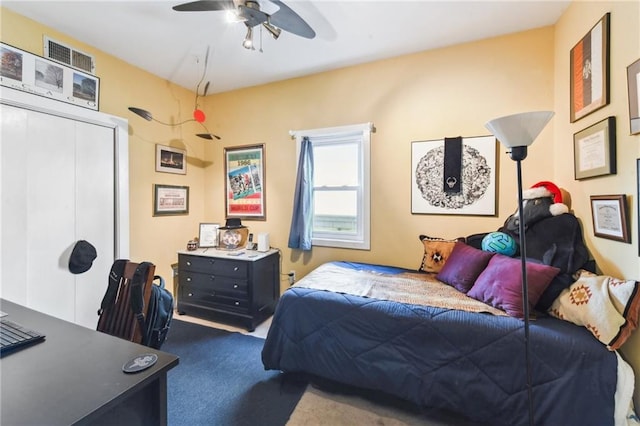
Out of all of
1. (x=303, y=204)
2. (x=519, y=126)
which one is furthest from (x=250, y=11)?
(x=303, y=204)

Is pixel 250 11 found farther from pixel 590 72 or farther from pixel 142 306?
pixel 590 72

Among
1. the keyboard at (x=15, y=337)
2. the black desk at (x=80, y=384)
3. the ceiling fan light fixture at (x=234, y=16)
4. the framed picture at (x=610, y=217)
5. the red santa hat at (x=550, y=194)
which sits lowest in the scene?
the black desk at (x=80, y=384)

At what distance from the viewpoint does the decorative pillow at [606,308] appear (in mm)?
1261

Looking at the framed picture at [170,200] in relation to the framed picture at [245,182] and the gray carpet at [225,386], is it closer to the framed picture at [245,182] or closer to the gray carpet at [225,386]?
the framed picture at [245,182]

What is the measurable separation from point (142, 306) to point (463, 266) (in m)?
2.12

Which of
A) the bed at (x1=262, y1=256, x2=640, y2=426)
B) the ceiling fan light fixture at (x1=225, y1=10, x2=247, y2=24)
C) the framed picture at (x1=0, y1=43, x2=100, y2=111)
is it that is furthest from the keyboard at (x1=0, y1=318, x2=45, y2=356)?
the framed picture at (x1=0, y1=43, x2=100, y2=111)

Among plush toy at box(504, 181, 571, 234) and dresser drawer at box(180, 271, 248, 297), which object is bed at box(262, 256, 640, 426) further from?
dresser drawer at box(180, 271, 248, 297)

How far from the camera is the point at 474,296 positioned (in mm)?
1803

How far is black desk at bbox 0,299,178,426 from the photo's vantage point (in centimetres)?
69

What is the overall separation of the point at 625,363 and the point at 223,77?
3.89m

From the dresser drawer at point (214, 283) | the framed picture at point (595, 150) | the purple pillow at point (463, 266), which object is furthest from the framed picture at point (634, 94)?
the dresser drawer at point (214, 283)

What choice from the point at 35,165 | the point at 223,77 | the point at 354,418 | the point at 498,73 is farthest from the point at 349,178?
the point at 35,165

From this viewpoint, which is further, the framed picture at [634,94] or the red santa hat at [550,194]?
the red santa hat at [550,194]

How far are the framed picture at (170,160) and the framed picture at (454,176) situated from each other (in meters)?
2.73
